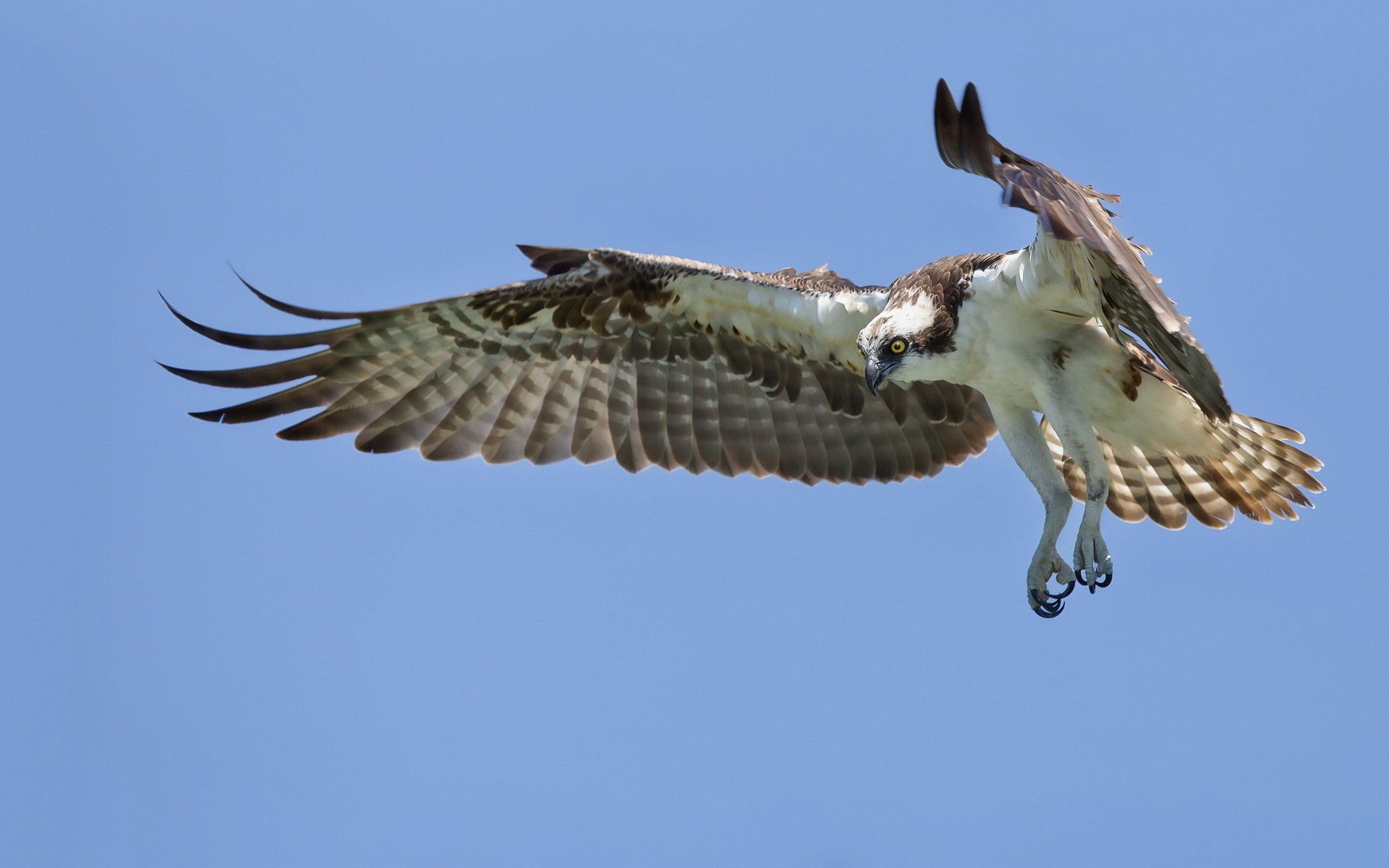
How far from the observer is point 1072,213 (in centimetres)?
645

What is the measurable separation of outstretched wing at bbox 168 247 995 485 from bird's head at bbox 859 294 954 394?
0.63 m

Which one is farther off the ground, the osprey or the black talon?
the osprey

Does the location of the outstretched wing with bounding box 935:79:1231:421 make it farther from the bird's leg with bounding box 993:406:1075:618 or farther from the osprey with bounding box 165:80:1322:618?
the bird's leg with bounding box 993:406:1075:618

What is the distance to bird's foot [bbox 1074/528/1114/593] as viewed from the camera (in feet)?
26.6

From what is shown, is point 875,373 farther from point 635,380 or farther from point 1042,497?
point 635,380

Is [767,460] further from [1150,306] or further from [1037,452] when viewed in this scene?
[1150,306]

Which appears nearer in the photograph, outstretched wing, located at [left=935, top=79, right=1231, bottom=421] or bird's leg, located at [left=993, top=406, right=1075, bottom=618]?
outstretched wing, located at [left=935, top=79, right=1231, bottom=421]

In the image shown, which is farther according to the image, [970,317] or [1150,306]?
[970,317]

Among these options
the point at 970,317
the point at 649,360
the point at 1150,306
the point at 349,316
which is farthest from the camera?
the point at 649,360

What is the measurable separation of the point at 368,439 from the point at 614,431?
4.84 feet

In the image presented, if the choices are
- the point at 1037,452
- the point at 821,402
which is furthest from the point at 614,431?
the point at 1037,452

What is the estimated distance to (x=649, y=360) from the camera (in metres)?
9.65

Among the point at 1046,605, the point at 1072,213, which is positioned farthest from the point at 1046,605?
the point at 1072,213

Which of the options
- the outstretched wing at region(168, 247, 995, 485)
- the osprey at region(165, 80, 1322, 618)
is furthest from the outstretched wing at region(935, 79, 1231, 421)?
the outstretched wing at region(168, 247, 995, 485)
